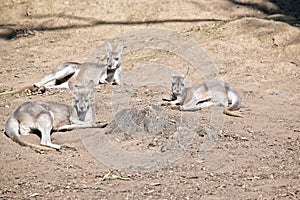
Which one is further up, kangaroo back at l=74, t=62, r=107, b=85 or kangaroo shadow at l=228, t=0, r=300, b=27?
kangaroo shadow at l=228, t=0, r=300, b=27

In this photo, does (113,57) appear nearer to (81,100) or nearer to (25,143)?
(81,100)

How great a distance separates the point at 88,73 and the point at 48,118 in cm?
346

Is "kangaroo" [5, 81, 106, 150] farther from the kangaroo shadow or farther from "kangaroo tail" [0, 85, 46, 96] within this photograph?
the kangaroo shadow

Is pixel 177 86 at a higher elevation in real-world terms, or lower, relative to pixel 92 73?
higher

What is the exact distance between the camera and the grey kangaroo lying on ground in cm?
1024

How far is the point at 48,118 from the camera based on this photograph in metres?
6.91

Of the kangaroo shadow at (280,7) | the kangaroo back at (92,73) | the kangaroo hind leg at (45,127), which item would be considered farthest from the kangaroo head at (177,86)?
the kangaroo shadow at (280,7)

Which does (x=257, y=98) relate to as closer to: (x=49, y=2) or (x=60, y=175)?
(x=60, y=175)

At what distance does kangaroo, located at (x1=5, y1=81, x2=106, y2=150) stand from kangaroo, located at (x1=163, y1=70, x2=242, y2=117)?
4.62 feet

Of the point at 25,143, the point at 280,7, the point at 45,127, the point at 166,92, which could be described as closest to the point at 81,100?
the point at 45,127

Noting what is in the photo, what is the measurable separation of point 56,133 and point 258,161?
2451 millimetres

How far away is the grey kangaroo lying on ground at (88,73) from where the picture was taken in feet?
33.6

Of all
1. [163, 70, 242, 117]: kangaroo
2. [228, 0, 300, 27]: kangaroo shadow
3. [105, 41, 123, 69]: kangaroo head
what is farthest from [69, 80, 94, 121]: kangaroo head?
[228, 0, 300, 27]: kangaroo shadow

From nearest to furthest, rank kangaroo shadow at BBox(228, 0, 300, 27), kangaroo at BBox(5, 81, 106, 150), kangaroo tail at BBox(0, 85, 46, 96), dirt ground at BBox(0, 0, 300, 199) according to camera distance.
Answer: dirt ground at BBox(0, 0, 300, 199)
kangaroo at BBox(5, 81, 106, 150)
kangaroo tail at BBox(0, 85, 46, 96)
kangaroo shadow at BBox(228, 0, 300, 27)
